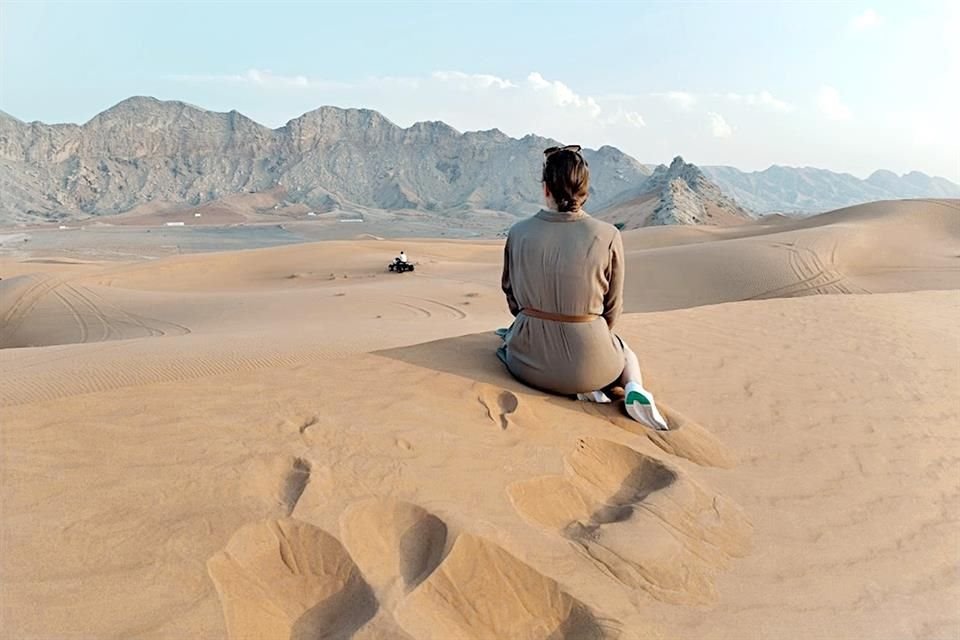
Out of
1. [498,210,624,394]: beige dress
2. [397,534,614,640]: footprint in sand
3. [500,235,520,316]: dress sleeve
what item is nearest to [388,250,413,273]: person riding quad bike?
[500,235,520,316]: dress sleeve

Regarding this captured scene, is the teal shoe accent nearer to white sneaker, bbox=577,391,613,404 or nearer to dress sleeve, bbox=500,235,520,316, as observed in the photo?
white sneaker, bbox=577,391,613,404

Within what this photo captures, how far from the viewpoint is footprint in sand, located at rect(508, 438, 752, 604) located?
254 cm

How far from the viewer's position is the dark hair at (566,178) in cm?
358

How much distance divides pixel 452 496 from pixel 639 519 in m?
0.87

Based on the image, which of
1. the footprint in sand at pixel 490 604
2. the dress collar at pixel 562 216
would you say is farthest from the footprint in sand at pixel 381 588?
the dress collar at pixel 562 216

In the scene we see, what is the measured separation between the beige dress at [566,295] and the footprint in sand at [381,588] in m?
1.55

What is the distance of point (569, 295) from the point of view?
3650 millimetres

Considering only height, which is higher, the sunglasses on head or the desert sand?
the sunglasses on head

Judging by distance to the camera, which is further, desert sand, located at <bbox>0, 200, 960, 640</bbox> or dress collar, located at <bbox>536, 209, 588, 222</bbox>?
dress collar, located at <bbox>536, 209, 588, 222</bbox>

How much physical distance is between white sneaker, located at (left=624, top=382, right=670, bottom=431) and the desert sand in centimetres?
7

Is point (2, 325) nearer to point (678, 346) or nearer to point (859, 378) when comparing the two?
point (678, 346)

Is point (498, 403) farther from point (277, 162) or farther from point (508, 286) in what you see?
point (277, 162)

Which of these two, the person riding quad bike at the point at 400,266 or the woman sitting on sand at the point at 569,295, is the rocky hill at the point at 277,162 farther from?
the woman sitting on sand at the point at 569,295

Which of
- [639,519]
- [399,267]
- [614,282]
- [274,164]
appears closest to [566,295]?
[614,282]
